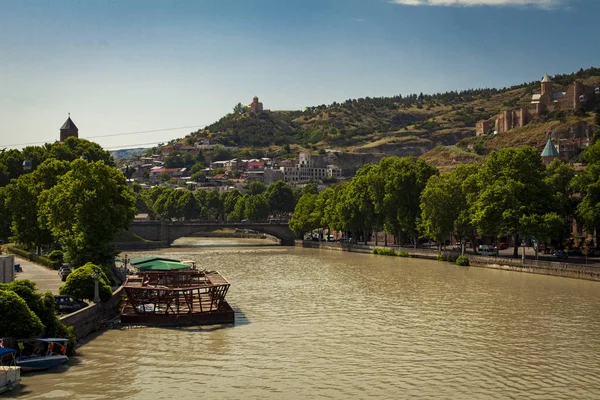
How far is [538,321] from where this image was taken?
130 ft

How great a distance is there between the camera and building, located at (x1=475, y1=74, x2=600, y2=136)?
16525 centimetres

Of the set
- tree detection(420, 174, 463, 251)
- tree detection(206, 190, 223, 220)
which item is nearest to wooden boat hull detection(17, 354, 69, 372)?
tree detection(420, 174, 463, 251)

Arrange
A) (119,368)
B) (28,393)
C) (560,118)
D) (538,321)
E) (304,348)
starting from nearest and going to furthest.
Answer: (28,393), (119,368), (304,348), (538,321), (560,118)

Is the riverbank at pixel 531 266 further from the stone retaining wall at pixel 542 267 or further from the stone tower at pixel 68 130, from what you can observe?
the stone tower at pixel 68 130

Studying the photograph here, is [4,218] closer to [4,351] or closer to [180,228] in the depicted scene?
[180,228]

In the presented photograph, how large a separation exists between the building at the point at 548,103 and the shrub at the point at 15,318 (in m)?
157

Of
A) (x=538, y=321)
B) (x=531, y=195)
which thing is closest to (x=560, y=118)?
(x=531, y=195)

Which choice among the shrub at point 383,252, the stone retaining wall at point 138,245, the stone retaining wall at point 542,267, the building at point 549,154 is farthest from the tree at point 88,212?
the building at point 549,154

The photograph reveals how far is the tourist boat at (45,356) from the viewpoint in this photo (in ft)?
86.1

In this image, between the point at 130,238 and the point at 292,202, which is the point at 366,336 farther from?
the point at 292,202

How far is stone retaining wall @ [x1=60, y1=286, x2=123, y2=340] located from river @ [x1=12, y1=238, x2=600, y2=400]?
870 millimetres

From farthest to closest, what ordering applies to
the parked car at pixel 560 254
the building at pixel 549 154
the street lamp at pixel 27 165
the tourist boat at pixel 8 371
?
the building at pixel 549 154, the street lamp at pixel 27 165, the parked car at pixel 560 254, the tourist boat at pixel 8 371

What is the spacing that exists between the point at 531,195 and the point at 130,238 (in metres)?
61.5

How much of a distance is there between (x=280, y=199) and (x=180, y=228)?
51.9m
